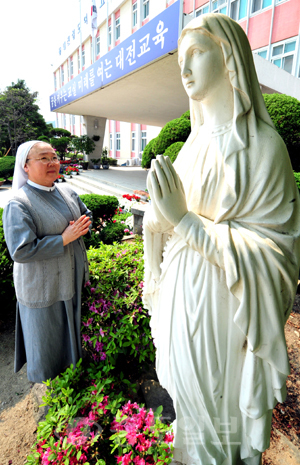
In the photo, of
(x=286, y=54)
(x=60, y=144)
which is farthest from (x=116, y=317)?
(x=60, y=144)

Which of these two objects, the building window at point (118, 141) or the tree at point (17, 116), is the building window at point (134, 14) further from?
the building window at point (118, 141)

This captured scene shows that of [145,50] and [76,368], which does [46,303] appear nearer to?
[76,368]

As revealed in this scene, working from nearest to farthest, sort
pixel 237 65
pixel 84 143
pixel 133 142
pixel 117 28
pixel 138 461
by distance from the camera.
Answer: pixel 237 65 → pixel 138 461 → pixel 84 143 → pixel 117 28 → pixel 133 142

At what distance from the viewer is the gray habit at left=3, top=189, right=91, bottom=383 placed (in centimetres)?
184

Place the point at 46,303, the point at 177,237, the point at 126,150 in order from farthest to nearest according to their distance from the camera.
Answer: the point at 126,150 → the point at 46,303 → the point at 177,237

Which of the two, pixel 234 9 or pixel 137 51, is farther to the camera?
pixel 234 9

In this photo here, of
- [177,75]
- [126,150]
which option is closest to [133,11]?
[126,150]

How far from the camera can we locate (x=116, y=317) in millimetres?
2379

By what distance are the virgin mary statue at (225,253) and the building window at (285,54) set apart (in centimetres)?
1198

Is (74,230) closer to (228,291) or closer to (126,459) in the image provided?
(228,291)

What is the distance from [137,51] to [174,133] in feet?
9.77

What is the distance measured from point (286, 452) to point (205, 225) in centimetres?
187

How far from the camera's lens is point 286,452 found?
184cm

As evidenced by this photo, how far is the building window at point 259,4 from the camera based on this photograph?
34.4ft
